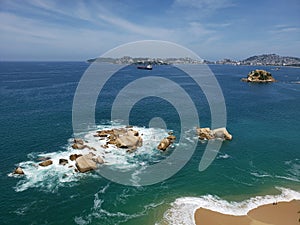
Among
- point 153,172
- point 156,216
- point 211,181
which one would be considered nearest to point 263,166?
point 211,181

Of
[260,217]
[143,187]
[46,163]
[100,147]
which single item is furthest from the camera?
[100,147]

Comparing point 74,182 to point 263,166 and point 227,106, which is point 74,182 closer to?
point 263,166

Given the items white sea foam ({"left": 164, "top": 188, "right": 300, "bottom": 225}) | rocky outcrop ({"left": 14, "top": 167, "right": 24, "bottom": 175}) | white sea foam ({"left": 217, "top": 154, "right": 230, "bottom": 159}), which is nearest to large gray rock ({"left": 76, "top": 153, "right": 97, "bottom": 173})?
rocky outcrop ({"left": 14, "top": 167, "right": 24, "bottom": 175})

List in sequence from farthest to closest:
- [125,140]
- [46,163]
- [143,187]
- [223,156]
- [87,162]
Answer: [125,140] < [223,156] < [46,163] < [87,162] < [143,187]

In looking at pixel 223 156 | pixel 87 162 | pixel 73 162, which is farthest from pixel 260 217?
pixel 73 162

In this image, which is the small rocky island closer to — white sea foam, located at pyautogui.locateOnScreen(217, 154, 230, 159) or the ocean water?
the ocean water

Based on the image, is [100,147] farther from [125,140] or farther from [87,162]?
[87,162]

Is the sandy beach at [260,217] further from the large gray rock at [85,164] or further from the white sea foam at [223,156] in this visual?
the large gray rock at [85,164]
